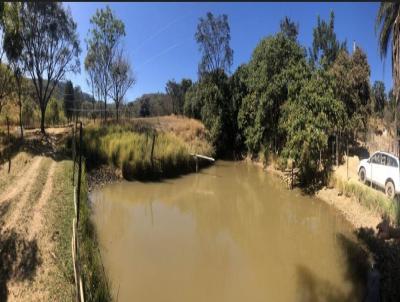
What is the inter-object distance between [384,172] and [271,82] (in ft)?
32.1

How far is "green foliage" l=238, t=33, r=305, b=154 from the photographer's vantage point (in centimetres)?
1784

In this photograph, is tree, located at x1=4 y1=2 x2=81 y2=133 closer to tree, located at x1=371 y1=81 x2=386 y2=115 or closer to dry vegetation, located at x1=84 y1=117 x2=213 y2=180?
dry vegetation, located at x1=84 y1=117 x2=213 y2=180

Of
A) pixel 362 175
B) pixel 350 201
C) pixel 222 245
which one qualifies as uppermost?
pixel 362 175

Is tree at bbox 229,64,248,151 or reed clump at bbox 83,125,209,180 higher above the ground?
tree at bbox 229,64,248,151

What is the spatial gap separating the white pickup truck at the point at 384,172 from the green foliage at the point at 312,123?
2.21 meters

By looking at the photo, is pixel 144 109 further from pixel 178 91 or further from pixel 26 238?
pixel 26 238

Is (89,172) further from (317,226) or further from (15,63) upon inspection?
(317,226)

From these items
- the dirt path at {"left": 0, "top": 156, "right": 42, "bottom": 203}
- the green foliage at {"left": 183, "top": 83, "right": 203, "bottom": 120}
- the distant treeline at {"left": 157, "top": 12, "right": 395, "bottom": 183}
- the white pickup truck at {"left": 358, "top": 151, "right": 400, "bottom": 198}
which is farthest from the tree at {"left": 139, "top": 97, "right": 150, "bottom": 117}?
the white pickup truck at {"left": 358, "top": 151, "right": 400, "bottom": 198}

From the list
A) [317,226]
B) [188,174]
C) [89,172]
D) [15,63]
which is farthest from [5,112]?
[317,226]

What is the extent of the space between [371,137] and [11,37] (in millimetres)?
19413

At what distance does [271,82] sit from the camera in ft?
60.3

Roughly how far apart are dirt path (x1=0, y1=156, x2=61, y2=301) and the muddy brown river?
1318 mm

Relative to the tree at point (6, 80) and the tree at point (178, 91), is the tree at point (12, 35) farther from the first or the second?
the tree at point (178, 91)

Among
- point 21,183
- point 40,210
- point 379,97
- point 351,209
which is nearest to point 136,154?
point 21,183
